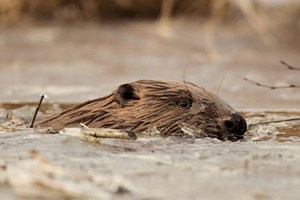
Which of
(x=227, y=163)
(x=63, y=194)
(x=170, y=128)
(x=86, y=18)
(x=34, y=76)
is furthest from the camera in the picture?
(x=86, y=18)

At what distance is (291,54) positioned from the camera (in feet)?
38.3

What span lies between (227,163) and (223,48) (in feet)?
24.6

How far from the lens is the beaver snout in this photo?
557cm

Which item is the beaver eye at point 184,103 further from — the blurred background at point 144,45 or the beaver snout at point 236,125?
the blurred background at point 144,45

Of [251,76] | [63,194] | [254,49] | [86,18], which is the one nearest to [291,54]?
[254,49]

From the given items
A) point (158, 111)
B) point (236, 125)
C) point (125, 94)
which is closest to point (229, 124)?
point (236, 125)

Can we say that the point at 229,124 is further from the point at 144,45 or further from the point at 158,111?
the point at 144,45

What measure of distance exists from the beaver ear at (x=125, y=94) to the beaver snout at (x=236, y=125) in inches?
23.9

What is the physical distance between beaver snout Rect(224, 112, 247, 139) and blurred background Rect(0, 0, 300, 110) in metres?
2.92

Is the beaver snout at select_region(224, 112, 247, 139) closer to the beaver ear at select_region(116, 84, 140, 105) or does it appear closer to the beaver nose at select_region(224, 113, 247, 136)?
the beaver nose at select_region(224, 113, 247, 136)

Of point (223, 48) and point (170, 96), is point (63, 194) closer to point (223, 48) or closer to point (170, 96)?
point (170, 96)

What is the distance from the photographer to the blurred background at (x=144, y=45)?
31.9 ft

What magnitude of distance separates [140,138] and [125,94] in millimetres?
412

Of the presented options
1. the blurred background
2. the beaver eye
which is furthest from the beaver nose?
the blurred background
